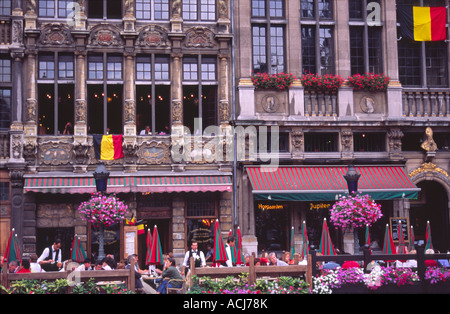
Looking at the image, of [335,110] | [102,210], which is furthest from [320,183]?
[102,210]

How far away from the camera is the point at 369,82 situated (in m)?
22.6

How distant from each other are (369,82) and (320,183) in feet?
15.4

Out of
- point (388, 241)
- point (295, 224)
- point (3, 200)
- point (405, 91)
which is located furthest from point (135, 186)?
point (405, 91)

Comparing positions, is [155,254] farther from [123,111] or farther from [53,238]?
[123,111]

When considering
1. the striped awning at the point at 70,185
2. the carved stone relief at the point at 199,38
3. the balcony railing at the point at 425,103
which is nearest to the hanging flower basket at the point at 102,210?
the striped awning at the point at 70,185

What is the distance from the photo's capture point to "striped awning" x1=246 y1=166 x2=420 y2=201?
21.1 meters

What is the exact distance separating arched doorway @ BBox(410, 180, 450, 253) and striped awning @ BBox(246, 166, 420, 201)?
7.51ft

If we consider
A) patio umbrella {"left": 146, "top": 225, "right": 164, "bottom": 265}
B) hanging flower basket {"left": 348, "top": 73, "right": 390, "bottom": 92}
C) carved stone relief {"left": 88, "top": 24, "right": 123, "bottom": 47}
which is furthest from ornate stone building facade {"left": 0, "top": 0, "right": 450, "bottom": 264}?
patio umbrella {"left": 146, "top": 225, "right": 164, "bottom": 265}

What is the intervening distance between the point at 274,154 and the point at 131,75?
6.42 metres

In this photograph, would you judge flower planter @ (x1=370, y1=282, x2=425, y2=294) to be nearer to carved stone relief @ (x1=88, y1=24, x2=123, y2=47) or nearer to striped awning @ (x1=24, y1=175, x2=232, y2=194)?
striped awning @ (x1=24, y1=175, x2=232, y2=194)

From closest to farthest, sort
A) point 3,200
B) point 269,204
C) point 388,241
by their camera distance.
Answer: point 388,241, point 3,200, point 269,204

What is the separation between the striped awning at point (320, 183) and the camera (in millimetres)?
21062

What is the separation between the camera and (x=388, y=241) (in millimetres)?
17812

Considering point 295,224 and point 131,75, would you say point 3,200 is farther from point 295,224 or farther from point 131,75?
point 295,224
